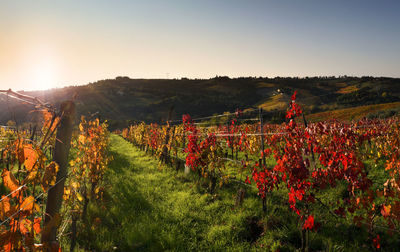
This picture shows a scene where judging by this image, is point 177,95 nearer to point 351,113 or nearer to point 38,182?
point 351,113

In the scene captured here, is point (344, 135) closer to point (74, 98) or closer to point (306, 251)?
point (306, 251)

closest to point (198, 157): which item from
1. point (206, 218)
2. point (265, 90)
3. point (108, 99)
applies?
point (206, 218)

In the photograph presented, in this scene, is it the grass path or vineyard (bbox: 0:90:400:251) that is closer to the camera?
vineyard (bbox: 0:90:400:251)

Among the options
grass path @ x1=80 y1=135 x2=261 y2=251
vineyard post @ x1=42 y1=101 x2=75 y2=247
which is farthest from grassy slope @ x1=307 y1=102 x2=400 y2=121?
vineyard post @ x1=42 y1=101 x2=75 y2=247

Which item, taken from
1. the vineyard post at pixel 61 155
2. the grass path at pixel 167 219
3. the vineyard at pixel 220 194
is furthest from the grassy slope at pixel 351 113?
the vineyard post at pixel 61 155

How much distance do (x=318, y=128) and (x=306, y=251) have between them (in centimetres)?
183

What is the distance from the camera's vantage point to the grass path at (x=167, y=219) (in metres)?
3.65

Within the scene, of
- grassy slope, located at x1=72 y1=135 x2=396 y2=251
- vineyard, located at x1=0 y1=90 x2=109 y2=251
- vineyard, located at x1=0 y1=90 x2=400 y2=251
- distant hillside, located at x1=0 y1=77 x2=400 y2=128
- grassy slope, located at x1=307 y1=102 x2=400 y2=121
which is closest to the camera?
vineyard, located at x1=0 y1=90 x2=109 y2=251

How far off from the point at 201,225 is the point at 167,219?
0.69 meters

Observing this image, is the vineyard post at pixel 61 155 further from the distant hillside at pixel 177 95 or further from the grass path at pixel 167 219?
the distant hillside at pixel 177 95

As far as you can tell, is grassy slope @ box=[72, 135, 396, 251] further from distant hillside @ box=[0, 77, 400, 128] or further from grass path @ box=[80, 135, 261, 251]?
distant hillside @ box=[0, 77, 400, 128]

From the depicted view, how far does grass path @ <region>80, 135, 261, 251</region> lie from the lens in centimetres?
365

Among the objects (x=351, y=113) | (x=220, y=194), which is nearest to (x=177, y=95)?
(x=351, y=113)

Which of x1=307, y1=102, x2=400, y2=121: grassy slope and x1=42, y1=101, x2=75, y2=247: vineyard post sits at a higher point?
x1=42, y1=101, x2=75, y2=247: vineyard post
